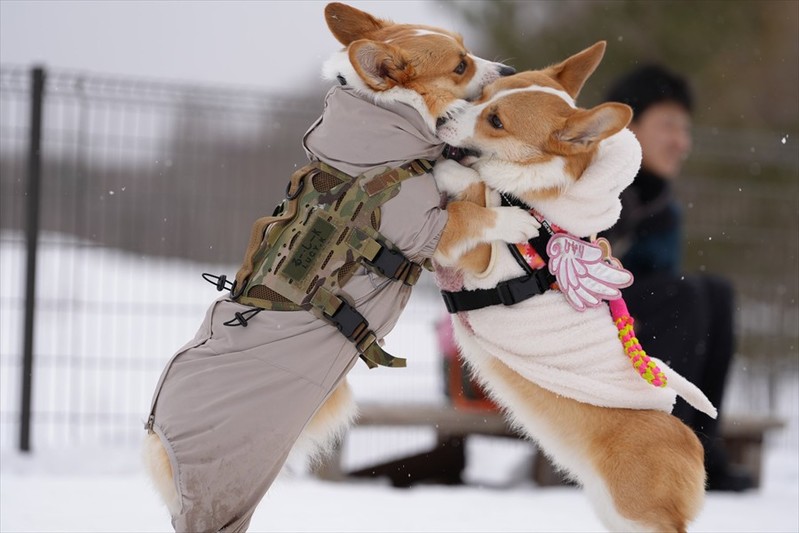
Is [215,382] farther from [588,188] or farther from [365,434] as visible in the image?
[365,434]

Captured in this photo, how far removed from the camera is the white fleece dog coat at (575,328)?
7.60ft

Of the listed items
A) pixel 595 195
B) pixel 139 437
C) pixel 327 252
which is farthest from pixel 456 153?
pixel 139 437

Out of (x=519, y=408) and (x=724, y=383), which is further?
(x=724, y=383)

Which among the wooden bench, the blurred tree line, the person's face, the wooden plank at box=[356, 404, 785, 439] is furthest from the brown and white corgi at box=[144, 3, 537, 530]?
the blurred tree line

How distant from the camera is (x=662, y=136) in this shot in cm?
448

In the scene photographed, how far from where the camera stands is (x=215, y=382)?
2.13 metres

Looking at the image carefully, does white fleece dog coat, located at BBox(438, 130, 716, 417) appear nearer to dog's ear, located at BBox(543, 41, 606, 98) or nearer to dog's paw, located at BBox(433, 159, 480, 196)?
dog's paw, located at BBox(433, 159, 480, 196)

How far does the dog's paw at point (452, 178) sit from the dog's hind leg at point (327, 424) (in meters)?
0.61

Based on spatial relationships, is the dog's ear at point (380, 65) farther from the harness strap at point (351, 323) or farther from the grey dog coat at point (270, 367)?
the harness strap at point (351, 323)

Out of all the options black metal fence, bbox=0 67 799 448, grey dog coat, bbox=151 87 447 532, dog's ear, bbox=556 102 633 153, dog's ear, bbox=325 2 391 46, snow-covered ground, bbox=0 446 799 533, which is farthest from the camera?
black metal fence, bbox=0 67 799 448

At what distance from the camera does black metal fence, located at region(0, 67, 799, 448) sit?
496cm

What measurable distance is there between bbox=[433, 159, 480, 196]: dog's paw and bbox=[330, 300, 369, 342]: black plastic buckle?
0.43 meters

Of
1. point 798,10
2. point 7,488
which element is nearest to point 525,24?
point 798,10

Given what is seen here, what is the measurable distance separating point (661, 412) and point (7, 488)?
8.80 feet
